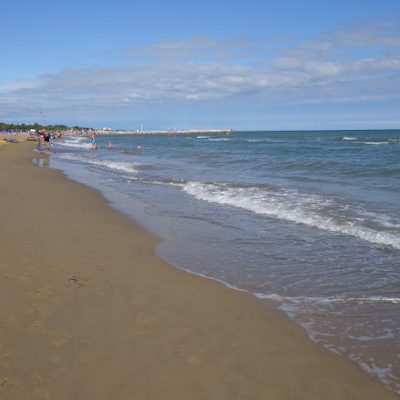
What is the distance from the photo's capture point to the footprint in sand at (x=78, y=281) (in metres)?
5.05

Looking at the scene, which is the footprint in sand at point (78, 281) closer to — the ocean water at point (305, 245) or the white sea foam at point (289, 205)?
the ocean water at point (305, 245)

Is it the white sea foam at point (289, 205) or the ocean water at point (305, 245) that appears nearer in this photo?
the ocean water at point (305, 245)

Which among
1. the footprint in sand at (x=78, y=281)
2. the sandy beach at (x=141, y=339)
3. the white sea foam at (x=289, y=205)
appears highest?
the white sea foam at (x=289, y=205)

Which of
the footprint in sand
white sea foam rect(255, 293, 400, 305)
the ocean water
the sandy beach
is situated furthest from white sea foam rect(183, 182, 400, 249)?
the footprint in sand

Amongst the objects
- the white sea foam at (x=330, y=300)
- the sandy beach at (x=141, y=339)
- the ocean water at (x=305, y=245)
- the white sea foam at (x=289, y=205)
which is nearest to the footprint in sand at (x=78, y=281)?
the sandy beach at (x=141, y=339)

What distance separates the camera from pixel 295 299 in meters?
4.90

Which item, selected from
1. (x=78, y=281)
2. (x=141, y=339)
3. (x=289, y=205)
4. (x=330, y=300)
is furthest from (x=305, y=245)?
(x=141, y=339)

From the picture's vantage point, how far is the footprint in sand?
5.05 meters

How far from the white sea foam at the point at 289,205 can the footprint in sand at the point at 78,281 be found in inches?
200

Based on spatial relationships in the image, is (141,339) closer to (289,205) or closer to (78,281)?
(78,281)

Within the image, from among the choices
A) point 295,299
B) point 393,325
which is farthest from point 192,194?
point 393,325

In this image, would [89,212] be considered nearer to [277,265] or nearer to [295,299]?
[277,265]

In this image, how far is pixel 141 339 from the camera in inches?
148

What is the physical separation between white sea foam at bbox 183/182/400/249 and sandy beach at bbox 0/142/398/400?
12.7 ft
